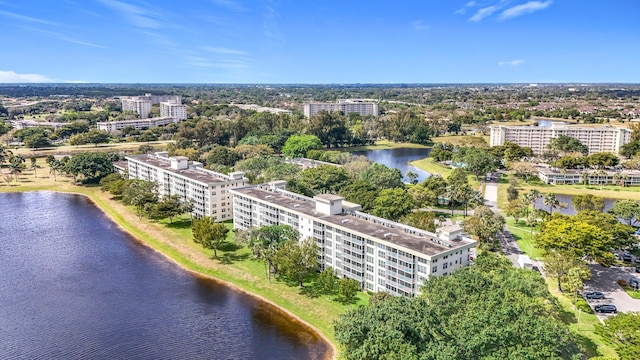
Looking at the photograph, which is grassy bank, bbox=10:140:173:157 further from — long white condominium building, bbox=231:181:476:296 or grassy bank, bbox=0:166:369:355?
long white condominium building, bbox=231:181:476:296

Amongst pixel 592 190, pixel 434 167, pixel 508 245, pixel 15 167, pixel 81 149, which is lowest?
pixel 508 245

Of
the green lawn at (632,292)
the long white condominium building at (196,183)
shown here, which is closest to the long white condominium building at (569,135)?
the long white condominium building at (196,183)

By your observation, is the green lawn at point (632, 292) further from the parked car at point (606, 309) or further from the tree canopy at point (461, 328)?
the tree canopy at point (461, 328)

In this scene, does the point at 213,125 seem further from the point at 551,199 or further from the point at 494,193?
the point at 551,199

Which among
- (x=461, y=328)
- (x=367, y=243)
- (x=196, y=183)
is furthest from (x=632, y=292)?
(x=196, y=183)

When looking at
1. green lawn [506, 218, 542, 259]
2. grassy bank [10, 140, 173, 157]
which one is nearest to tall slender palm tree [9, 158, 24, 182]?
grassy bank [10, 140, 173, 157]

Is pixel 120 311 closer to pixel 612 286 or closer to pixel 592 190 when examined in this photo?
pixel 612 286
